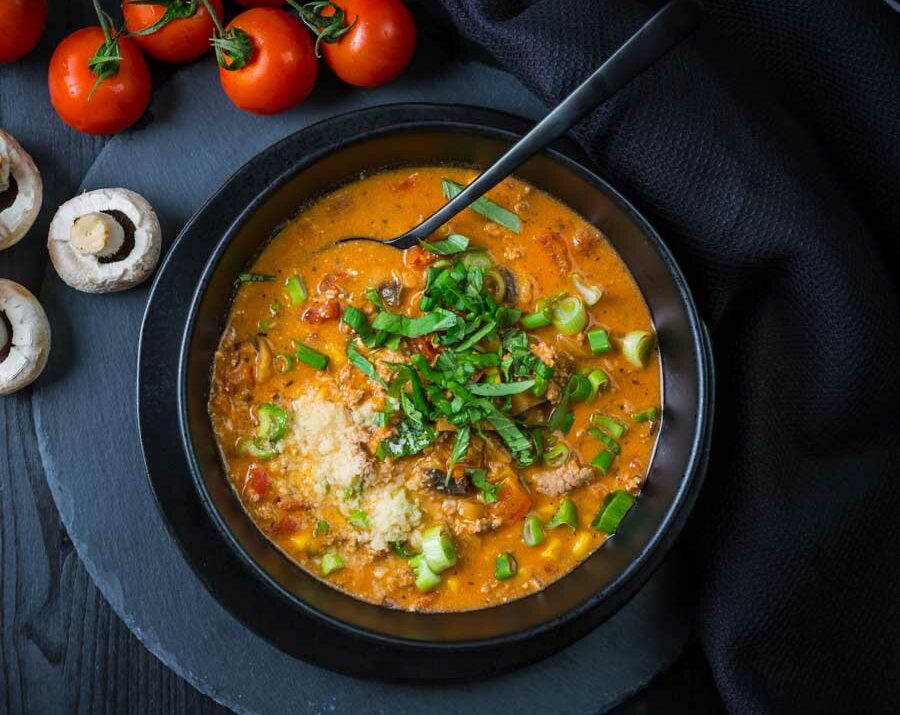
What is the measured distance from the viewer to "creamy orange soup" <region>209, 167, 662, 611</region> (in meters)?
2.97

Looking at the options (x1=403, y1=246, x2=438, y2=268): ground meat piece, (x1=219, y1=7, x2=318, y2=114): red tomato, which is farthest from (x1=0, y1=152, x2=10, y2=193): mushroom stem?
(x1=403, y1=246, x2=438, y2=268): ground meat piece

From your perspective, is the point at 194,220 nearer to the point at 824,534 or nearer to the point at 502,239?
the point at 502,239

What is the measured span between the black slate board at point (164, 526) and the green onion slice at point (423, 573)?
440 millimetres

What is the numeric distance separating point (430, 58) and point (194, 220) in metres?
1.04

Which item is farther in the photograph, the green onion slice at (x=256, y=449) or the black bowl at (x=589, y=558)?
the green onion slice at (x=256, y=449)

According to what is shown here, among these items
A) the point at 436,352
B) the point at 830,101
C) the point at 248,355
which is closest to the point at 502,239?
the point at 436,352

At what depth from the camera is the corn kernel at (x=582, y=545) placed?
3.07 meters

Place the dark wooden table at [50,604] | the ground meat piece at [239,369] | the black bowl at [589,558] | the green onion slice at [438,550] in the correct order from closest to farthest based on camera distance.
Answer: the black bowl at [589,558]
the green onion slice at [438,550]
the ground meat piece at [239,369]
the dark wooden table at [50,604]

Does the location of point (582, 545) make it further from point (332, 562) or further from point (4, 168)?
point (4, 168)

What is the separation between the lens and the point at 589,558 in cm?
308

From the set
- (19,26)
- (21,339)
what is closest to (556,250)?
(21,339)

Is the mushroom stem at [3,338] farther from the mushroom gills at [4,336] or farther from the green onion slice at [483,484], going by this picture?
the green onion slice at [483,484]

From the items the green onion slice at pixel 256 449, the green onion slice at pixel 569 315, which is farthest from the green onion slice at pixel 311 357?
the green onion slice at pixel 569 315

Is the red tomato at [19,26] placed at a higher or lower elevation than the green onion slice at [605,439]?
higher
